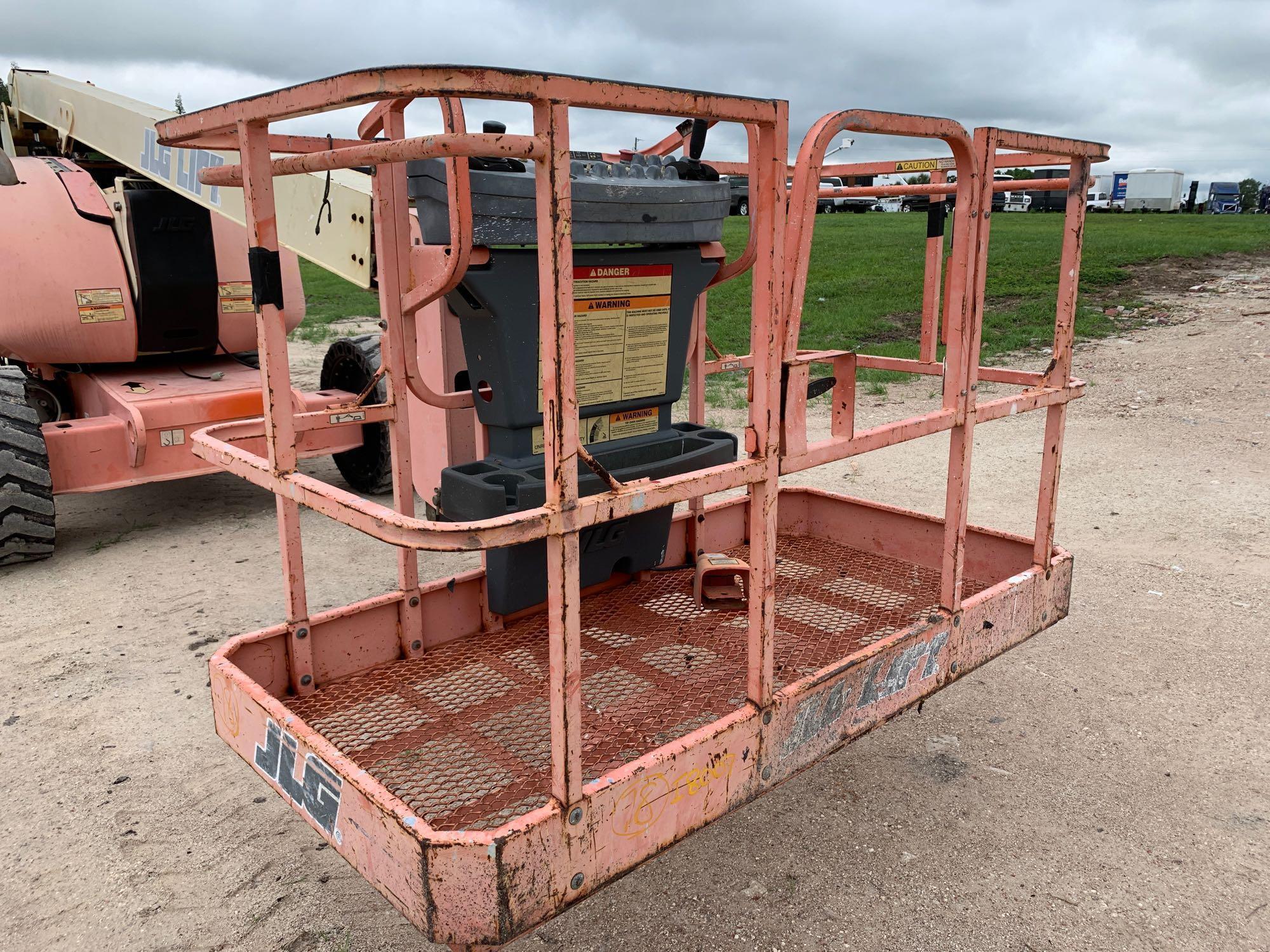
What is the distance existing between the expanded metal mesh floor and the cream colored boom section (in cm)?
163

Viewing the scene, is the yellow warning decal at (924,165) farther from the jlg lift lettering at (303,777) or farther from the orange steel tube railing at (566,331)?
the jlg lift lettering at (303,777)

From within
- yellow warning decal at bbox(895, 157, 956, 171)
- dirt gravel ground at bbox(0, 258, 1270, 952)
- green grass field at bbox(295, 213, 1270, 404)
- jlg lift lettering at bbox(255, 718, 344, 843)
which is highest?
yellow warning decal at bbox(895, 157, 956, 171)

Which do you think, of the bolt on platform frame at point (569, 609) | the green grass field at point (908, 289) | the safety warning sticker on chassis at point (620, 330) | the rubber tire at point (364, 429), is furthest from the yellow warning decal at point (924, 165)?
the green grass field at point (908, 289)

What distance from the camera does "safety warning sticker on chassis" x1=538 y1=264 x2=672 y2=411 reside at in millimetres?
2693

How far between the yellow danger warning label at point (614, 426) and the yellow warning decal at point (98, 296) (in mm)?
3651

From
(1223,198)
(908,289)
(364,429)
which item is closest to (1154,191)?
(1223,198)

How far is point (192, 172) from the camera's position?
454cm

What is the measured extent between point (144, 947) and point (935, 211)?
3.33 metres

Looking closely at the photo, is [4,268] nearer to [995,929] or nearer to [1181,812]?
[995,929]

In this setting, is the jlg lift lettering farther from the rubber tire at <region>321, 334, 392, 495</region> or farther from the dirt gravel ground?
the rubber tire at <region>321, 334, 392, 495</region>

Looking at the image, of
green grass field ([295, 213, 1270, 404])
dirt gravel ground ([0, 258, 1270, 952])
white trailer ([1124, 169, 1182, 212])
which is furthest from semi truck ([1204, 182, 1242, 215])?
dirt gravel ground ([0, 258, 1270, 952])

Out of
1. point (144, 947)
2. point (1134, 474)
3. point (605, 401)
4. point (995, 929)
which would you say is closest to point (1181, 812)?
point (995, 929)

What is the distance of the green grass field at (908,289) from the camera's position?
36.6 ft

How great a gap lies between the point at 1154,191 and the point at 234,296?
148ft
